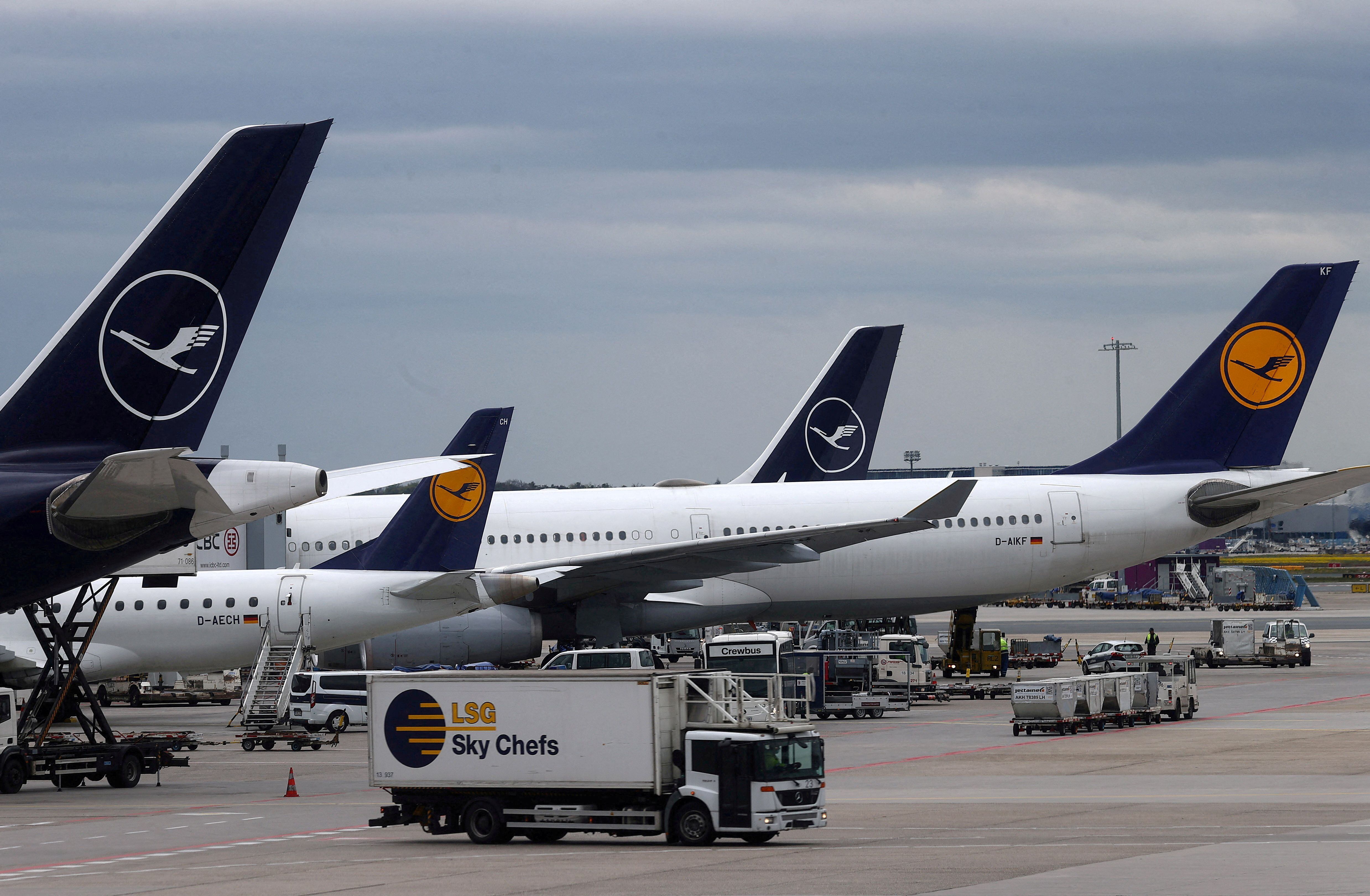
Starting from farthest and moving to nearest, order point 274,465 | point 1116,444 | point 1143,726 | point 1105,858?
1. point 1116,444
2. point 1143,726
3. point 274,465
4. point 1105,858

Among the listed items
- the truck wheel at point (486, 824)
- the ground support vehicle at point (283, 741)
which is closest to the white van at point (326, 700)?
the ground support vehicle at point (283, 741)

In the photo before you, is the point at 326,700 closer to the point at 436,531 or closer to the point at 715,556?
the point at 436,531

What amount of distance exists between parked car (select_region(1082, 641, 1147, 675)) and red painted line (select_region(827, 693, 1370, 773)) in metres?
2.12

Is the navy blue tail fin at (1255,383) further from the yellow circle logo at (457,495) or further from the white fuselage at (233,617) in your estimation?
the white fuselage at (233,617)

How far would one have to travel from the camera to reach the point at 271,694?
131ft

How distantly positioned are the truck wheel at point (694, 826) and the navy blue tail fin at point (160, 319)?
10.8 meters

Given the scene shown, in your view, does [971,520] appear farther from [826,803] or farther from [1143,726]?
[826,803]

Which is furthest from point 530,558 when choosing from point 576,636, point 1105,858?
point 1105,858

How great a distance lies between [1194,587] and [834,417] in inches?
2376

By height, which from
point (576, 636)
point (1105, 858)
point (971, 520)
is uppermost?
point (971, 520)

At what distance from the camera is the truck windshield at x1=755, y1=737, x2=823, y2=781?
20.8 metres

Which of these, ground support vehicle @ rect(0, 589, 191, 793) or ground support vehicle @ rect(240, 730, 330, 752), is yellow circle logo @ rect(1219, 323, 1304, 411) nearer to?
ground support vehicle @ rect(240, 730, 330, 752)

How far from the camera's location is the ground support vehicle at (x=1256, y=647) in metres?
59.4

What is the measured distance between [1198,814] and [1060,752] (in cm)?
1018
